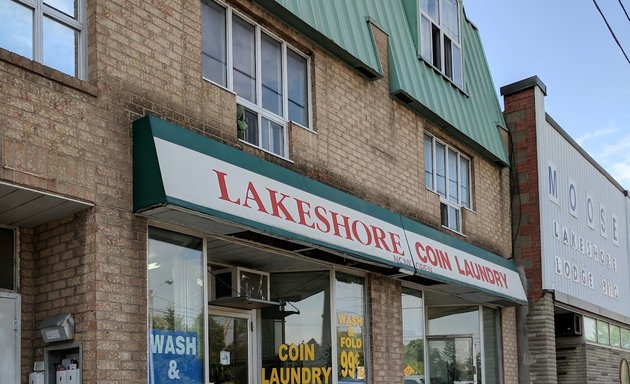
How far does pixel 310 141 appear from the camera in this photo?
10258 mm

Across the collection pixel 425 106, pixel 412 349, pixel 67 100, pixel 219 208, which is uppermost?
pixel 425 106

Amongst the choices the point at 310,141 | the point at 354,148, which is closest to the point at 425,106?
the point at 354,148

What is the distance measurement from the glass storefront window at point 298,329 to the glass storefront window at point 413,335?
1948mm

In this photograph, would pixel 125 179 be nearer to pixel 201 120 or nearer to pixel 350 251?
pixel 201 120

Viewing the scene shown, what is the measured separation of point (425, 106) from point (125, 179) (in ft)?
20.7

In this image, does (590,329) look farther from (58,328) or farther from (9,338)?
(9,338)

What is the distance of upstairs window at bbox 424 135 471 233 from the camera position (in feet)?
44.3

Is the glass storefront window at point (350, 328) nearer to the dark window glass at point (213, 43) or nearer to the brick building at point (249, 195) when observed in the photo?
the brick building at point (249, 195)

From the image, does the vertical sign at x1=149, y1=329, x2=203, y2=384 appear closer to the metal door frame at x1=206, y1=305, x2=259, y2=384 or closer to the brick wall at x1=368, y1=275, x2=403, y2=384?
the metal door frame at x1=206, y1=305, x2=259, y2=384

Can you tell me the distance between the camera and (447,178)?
45.9 ft

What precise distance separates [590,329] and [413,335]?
798cm

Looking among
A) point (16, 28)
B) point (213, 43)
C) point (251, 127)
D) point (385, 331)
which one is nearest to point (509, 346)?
point (385, 331)

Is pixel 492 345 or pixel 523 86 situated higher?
pixel 523 86

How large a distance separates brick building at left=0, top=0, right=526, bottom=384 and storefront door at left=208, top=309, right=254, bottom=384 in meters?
0.03
